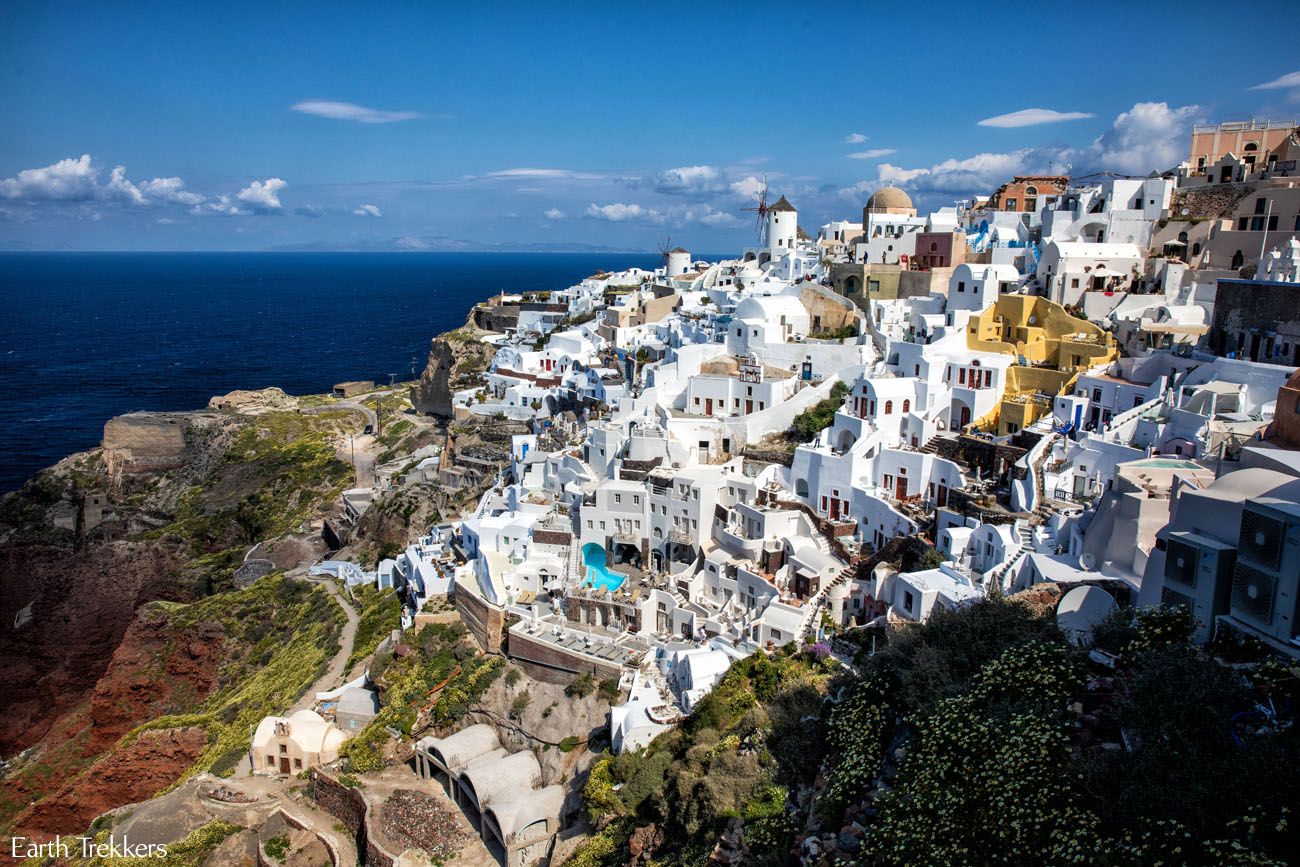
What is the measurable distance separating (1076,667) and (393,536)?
35436 millimetres

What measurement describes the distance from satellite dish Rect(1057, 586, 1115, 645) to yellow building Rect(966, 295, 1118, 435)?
12245 millimetres

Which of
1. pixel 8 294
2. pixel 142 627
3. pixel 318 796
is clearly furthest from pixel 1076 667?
pixel 8 294

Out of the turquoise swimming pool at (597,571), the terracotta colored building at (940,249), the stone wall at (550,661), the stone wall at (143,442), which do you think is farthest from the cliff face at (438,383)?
the stone wall at (550,661)

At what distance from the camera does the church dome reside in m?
50.3

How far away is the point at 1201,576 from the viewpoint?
13.4 m

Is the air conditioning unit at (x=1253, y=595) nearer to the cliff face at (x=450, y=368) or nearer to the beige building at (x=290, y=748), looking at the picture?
the beige building at (x=290, y=748)

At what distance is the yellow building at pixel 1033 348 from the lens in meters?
29.1

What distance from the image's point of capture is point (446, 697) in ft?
91.1

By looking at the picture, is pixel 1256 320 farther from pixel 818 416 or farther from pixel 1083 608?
pixel 1083 608

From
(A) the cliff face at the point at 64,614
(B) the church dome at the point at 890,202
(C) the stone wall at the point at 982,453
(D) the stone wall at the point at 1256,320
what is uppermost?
(B) the church dome at the point at 890,202

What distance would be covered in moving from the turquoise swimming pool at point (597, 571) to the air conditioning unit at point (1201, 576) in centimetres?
1882

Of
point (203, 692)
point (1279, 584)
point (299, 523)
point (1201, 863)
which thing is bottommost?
point (203, 692)

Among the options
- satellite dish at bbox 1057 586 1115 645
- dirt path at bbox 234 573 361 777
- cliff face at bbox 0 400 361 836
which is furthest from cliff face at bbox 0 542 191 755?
satellite dish at bbox 1057 586 1115 645

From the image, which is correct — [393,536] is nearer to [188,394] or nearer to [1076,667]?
[1076,667]
